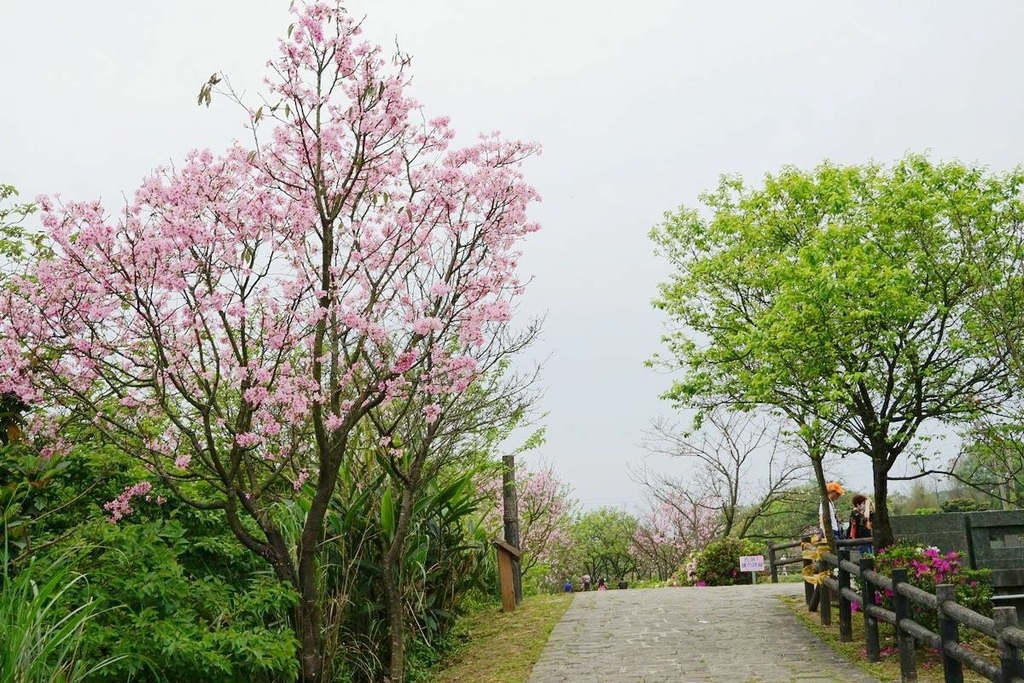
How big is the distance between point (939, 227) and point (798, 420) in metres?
3.24

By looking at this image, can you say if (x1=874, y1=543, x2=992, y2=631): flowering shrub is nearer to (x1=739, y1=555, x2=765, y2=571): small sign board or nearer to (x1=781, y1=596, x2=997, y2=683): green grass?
(x1=781, y1=596, x2=997, y2=683): green grass

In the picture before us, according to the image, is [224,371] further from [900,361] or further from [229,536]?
[900,361]

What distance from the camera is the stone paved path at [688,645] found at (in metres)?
8.78

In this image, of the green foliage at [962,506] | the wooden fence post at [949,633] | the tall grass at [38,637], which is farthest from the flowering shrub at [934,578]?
the green foliage at [962,506]

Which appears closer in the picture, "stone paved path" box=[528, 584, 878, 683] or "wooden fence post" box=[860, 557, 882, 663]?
"stone paved path" box=[528, 584, 878, 683]

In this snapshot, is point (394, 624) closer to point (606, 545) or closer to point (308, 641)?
point (308, 641)

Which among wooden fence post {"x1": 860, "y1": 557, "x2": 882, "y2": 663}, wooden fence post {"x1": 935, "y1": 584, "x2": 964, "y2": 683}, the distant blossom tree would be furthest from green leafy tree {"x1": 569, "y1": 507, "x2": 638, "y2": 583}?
wooden fence post {"x1": 935, "y1": 584, "x2": 964, "y2": 683}

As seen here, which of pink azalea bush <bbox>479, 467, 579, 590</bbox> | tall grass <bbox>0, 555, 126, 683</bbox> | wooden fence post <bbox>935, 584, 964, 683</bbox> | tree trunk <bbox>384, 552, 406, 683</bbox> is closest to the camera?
tall grass <bbox>0, 555, 126, 683</bbox>

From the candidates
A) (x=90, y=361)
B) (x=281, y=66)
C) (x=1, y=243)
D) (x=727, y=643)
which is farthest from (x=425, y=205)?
(x=1, y=243)

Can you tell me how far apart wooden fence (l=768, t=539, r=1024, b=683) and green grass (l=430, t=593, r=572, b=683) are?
11.1 ft

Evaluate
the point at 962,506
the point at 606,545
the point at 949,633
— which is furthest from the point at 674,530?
the point at 949,633

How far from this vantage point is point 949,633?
7336 mm

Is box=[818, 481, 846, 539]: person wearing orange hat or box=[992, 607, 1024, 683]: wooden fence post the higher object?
box=[818, 481, 846, 539]: person wearing orange hat

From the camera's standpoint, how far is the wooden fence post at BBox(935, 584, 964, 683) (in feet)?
23.9
